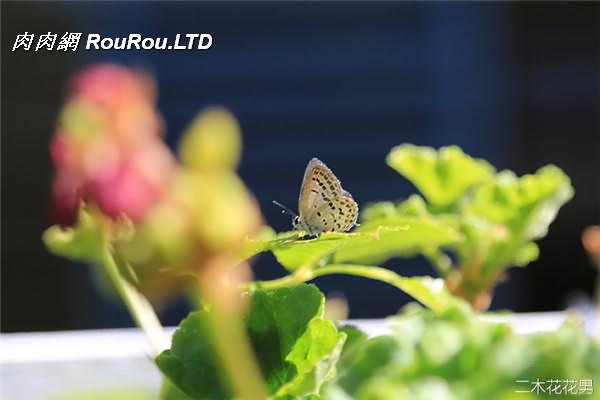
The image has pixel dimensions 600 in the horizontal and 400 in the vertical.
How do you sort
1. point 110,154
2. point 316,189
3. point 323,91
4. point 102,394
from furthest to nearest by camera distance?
1. point 323,91
2. point 102,394
3. point 316,189
4. point 110,154

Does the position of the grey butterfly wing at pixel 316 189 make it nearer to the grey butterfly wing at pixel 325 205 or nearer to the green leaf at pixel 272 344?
the grey butterfly wing at pixel 325 205

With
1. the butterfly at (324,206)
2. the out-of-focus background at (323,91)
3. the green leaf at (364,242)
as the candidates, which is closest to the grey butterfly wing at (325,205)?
the butterfly at (324,206)

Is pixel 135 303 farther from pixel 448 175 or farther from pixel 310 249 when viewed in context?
pixel 448 175

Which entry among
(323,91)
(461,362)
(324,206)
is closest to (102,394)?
(324,206)

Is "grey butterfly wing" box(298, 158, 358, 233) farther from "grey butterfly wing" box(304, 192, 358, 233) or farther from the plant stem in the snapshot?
the plant stem

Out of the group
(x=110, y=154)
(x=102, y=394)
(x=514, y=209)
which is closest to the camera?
(x=110, y=154)

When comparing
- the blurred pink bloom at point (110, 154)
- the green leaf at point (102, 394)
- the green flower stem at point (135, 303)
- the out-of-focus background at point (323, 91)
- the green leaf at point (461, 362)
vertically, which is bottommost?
the green leaf at point (461, 362)

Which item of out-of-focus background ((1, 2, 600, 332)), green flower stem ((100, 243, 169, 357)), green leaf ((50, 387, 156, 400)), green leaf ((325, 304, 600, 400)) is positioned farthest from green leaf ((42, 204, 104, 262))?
out-of-focus background ((1, 2, 600, 332))
